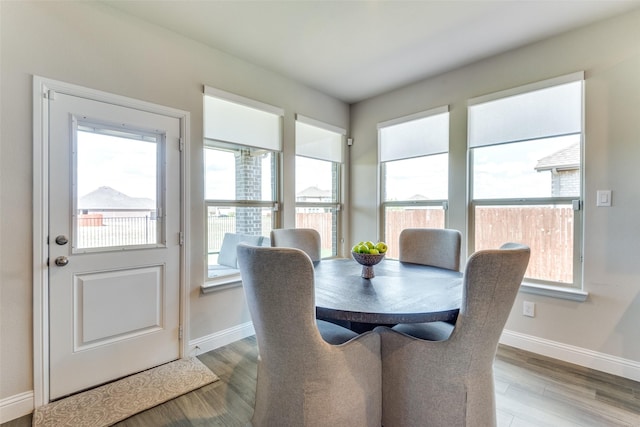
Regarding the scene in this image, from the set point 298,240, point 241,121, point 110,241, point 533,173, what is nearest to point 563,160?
point 533,173

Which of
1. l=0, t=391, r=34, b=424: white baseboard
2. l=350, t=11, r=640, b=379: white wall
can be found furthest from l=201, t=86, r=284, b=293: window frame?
l=350, t=11, r=640, b=379: white wall

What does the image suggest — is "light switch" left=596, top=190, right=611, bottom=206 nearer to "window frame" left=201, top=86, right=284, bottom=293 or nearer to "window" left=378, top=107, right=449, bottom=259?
"window" left=378, top=107, right=449, bottom=259

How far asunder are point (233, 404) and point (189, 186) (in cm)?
161

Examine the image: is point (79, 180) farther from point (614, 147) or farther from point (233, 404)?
point (614, 147)

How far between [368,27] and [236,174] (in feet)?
5.42

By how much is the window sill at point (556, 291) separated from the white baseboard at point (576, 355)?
0.38m

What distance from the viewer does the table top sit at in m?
1.22

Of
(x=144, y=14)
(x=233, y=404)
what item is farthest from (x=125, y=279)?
(x=144, y=14)

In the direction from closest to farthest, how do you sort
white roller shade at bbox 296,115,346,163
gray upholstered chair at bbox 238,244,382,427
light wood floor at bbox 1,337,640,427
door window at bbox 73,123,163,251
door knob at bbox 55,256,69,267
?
gray upholstered chair at bbox 238,244,382,427 → light wood floor at bbox 1,337,640,427 → door knob at bbox 55,256,69,267 → door window at bbox 73,123,163,251 → white roller shade at bbox 296,115,346,163

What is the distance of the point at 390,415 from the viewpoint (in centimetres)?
141

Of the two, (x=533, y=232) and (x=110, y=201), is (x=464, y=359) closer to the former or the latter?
(x=533, y=232)

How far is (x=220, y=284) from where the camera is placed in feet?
8.39

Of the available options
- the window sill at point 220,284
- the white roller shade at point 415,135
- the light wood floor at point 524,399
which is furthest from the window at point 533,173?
the window sill at point 220,284

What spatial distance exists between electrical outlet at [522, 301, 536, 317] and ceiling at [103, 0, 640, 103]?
2.20 meters
